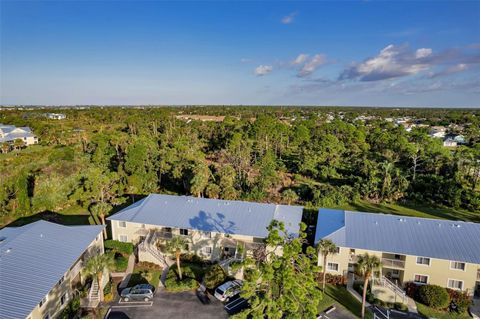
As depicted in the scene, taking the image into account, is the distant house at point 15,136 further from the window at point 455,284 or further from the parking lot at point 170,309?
the window at point 455,284

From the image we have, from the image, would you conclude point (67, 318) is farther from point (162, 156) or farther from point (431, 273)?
point (162, 156)

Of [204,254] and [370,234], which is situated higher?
[370,234]

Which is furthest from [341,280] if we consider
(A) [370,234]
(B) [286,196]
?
(B) [286,196]

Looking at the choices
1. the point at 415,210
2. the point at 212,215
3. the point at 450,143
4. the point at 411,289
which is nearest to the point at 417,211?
the point at 415,210

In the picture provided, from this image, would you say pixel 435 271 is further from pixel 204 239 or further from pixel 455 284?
pixel 204 239

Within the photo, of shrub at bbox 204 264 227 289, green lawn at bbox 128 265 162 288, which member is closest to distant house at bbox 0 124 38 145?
green lawn at bbox 128 265 162 288

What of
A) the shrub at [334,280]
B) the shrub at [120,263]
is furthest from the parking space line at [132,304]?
the shrub at [334,280]
